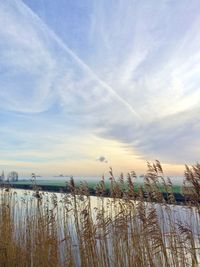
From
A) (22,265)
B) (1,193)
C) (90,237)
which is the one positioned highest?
(1,193)

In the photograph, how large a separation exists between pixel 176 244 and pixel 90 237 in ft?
3.31

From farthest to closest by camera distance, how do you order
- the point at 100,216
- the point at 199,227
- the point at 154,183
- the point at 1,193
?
1. the point at 1,193
2. the point at 199,227
3. the point at 100,216
4. the point at 154,183

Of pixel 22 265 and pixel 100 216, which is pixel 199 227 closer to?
pixel 100 216

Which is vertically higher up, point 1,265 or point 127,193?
point 127,193

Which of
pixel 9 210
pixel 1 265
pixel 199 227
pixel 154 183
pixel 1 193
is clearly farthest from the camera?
pixel 1 193

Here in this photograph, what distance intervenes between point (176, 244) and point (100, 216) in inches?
37.7

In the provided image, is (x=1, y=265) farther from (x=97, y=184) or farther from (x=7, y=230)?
(x=97, y=184)

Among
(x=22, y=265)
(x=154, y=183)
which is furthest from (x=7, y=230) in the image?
(x=154, y=183)

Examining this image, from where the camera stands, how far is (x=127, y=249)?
13.0 feet

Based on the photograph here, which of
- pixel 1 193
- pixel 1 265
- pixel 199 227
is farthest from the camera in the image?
pixel 1 193

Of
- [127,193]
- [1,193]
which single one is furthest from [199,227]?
[1,193]

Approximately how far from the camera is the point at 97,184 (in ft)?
14.4

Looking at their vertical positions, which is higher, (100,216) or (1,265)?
(100,216)

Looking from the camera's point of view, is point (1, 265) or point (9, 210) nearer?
point (1, 265)
